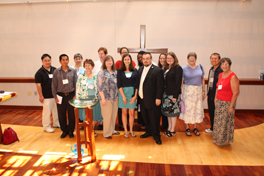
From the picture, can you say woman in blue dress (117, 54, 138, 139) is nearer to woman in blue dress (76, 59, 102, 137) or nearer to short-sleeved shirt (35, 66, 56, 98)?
woman in blue dress (76, 59, 102, 137)

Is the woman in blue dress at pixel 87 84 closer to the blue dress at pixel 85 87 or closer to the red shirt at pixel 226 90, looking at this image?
the blue dress at pixel 85 87

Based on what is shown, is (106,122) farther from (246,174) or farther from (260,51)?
(260,51)

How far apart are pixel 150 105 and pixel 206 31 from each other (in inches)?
112

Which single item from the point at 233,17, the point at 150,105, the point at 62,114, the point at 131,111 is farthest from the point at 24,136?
the point at 233,17

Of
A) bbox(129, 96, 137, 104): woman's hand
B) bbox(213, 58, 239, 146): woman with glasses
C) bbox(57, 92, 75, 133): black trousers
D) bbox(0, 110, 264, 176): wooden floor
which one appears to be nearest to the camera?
bbox(0, 110, 264, 176): wooden floor

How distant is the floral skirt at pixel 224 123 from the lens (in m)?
3.02

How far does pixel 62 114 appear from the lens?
343 cm

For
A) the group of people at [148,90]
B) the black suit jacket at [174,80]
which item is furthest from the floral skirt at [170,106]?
the black suit jacket at [174,80]

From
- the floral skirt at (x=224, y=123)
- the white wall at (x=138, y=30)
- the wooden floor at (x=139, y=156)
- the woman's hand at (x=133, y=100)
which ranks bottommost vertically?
the wooden floor at (x=139, y=156)

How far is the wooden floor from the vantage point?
8.17 ft

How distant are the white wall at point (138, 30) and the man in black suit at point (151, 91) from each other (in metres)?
1.99

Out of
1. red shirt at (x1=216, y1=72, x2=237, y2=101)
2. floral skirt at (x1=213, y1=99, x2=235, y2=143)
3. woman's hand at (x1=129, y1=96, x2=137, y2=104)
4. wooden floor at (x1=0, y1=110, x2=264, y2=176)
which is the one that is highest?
red shirt at (x1=216, y1=72, x2=237, y2=101)

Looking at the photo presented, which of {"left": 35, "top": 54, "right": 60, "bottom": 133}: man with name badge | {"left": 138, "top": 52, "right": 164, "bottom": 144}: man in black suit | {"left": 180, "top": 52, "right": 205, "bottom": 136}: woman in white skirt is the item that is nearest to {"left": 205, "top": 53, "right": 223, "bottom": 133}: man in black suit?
{"left": 180, "top": 52, "right": 205, "bottom": 136}: woman in white skirt

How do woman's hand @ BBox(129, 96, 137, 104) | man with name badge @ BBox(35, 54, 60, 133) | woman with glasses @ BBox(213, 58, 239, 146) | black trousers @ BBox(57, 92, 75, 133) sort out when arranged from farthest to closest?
man with name badge @ BBox(35, 54, 60, 133)
black trousers @ BBox(57, 92, 75, 133)
woman's hand @ BBox(129, 96, 137, 104)
woman with glasses @ BBox(213, 58, 239, 146)
